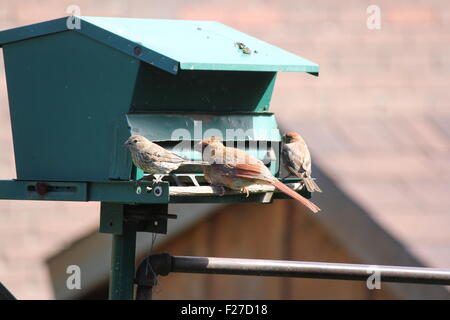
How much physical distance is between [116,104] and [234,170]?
761 mm

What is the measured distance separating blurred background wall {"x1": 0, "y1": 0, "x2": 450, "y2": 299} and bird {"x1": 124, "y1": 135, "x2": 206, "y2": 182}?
2408mm

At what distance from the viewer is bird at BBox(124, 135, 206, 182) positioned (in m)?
5.17

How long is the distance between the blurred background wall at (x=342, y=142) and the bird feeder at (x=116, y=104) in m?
2.01

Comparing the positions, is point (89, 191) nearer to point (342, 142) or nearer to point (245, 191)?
point (245, 191)

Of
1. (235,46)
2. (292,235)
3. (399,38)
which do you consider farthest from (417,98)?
(235,46)

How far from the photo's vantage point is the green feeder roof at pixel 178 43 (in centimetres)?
531

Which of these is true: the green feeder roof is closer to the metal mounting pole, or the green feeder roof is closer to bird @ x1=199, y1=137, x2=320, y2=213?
bird @ x1=199, y1=137, x2=320, y2=213

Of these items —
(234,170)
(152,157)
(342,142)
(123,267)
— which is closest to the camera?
(152,157)

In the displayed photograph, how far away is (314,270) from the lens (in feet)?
16.4

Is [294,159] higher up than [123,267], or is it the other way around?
[294,159]

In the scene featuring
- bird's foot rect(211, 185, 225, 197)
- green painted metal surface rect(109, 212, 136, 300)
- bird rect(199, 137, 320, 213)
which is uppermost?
bird rect(199, 137, 320, 213)

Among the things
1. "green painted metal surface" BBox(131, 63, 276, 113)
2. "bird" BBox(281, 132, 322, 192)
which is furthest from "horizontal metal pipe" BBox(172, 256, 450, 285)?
"bird" BBox(281, 132, 322, 192)

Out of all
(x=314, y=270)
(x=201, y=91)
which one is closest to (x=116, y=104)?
(x=201, y=91)

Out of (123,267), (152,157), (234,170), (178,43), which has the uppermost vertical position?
(178,43)
